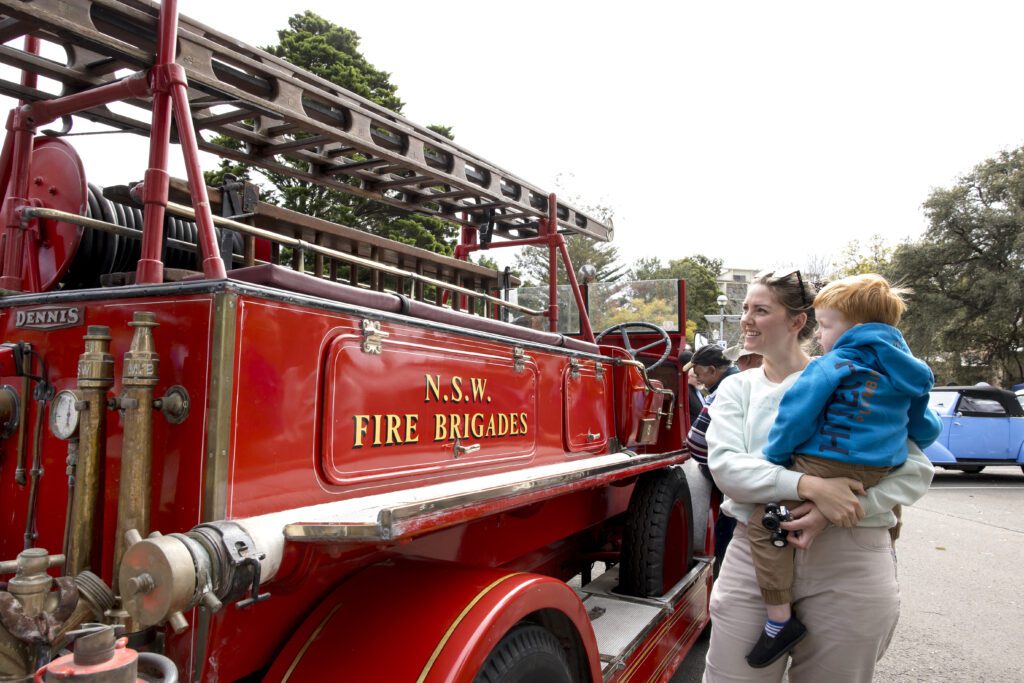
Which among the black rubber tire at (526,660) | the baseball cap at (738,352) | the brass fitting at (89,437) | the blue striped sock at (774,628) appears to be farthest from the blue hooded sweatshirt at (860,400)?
the brass fitting at (89,437)

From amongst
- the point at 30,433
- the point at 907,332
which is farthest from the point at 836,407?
the point at 907,332

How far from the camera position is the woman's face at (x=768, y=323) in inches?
84.1

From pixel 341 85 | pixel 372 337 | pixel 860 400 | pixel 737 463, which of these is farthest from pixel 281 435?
pixel 341 85

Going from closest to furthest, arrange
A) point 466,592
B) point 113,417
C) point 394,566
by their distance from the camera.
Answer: point 113,417, point 466,592, point 394,566

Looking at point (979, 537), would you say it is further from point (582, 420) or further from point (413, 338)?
point (413, 338)

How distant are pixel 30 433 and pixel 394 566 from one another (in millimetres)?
1043

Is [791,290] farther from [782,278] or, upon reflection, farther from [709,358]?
[709,358]

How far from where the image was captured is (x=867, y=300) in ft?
6.17

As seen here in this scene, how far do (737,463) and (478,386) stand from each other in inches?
36.9

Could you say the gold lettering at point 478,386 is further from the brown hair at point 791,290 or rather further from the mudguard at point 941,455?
the mudguard at point 941,455

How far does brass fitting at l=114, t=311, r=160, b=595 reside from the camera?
4.83 feet

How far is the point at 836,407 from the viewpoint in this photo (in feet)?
5.94

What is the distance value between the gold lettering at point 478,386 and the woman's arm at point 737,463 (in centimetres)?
80

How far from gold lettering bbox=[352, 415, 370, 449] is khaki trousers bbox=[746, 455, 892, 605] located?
1.13 metres
